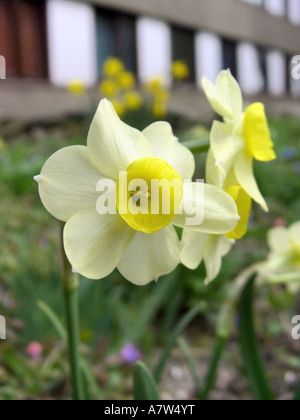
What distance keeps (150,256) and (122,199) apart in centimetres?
7

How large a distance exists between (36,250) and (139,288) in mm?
383

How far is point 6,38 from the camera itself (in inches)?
181

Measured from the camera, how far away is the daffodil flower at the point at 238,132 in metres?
0.48

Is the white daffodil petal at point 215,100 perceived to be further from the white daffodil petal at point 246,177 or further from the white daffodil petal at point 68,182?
the white daffodil petal at point 68,182

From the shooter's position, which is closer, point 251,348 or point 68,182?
point 68,182

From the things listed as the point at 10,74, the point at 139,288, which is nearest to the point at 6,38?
the point at 10,74

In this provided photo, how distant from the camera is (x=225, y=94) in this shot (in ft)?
1.63

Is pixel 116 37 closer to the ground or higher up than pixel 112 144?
higher up

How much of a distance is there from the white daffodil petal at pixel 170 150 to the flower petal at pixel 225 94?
9cm

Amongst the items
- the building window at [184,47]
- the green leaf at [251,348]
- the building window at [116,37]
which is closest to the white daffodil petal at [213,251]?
the green leaf at [251,348]

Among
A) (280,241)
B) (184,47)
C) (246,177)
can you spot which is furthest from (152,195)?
(184,47)

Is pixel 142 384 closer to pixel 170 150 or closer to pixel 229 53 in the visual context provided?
pixel 170 150

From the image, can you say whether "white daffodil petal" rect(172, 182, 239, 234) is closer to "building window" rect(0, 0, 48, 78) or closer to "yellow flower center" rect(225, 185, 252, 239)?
"yellow flower center" rect(225, 185, 252, 239)
